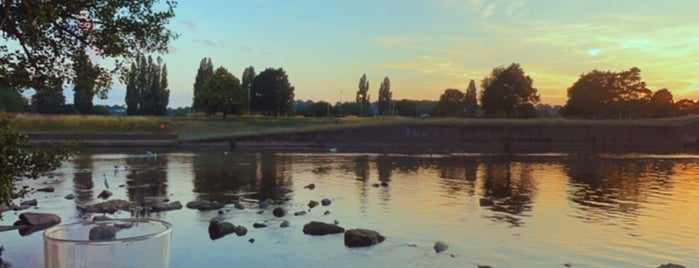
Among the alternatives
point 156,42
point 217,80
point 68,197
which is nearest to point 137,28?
point 156,42

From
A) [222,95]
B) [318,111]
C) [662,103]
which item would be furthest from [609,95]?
[222,95]

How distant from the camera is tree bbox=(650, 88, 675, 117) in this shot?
145 meters

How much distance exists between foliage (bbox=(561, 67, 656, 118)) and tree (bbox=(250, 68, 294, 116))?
7394 cm

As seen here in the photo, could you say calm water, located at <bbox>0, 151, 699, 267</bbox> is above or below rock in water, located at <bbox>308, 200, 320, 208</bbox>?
below

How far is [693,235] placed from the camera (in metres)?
22.8

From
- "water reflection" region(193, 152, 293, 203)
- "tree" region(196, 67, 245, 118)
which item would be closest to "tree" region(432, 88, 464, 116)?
"tree" region(196, 67, 245, 118)

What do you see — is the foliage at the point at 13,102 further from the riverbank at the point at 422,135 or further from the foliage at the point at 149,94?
the riverbank at the point at 422,135

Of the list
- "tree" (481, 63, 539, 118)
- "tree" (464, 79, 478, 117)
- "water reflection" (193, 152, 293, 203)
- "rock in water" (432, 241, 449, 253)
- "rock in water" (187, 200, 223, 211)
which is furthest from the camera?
"tree" (464, 79, 478, 117)

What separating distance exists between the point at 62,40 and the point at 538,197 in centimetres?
2805

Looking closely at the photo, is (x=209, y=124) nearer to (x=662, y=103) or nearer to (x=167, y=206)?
(x=167, y=206)

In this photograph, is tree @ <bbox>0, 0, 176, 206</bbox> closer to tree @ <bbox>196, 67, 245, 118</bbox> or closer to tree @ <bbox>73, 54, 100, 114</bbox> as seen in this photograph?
tree @ <bbox>73, 54, 100, 114</bbox>

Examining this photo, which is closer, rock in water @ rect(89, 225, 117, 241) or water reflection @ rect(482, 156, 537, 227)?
rock in water @ rect(89, 225, 117, 241)

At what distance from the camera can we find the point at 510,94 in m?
135

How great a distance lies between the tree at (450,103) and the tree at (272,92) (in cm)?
5150
